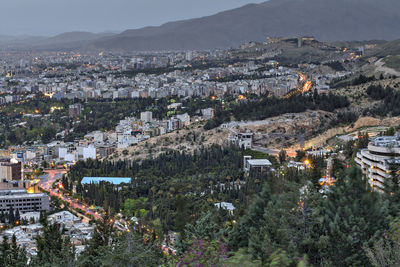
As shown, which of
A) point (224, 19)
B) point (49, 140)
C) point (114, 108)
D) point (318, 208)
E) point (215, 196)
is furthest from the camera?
point (224, 19)

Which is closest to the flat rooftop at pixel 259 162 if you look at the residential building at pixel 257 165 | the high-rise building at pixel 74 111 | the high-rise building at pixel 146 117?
the residential building at pixel 257 165

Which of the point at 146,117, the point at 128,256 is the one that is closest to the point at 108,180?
the point at 128,256

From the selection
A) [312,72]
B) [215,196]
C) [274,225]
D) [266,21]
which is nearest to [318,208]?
[274,225]

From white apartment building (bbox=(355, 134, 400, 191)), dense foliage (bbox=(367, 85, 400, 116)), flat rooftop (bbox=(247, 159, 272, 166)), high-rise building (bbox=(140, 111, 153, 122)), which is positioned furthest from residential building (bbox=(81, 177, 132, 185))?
high-rise building (bbox=(140, 111, 153, 122))

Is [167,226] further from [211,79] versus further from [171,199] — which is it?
[211,79]

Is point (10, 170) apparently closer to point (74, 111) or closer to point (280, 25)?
point (74, 111)

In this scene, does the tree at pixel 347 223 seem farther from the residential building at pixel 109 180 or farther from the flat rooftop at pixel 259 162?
the residential building at pixel 109 180
